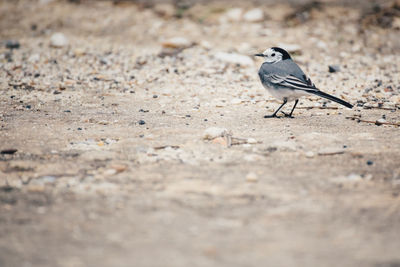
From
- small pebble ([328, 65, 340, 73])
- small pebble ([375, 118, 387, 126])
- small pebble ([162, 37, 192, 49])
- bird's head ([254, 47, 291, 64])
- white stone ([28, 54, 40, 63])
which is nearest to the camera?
small pebble ([375, 118, 387, 126])

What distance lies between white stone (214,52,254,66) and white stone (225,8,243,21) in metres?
1.64

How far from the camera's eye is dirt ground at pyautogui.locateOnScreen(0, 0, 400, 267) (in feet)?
8.96

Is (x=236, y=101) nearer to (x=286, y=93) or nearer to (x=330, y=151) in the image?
(x=286, y=93)

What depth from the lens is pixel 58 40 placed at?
29.8ft

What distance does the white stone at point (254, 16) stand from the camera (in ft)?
31.8

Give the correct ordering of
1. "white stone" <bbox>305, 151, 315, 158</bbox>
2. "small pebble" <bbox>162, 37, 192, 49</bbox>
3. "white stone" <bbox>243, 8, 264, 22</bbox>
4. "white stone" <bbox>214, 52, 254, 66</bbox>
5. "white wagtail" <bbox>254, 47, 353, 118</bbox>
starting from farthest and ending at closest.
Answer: "white stone" <bbox>243, 8, 264, 22</bbox>
"small pebble" <bbox>162, 37, 192, 49</bbox>
"white stone" <bbox>214, 52, 254, 66</bbox>
"white wagtail" <bbox>254, 47, 353, 118</bbox>
"white stone" <bbox>305, 151, 315, 158</bbox>

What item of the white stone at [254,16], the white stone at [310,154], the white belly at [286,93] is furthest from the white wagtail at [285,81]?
the white stone at [254,16]

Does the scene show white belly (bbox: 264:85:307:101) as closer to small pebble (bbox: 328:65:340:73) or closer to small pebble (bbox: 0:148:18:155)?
small pebble (bbox: 328:65:340:73)

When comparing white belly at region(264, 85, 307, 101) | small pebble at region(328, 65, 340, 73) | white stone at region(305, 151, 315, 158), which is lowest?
white stone at region(305, 151, 315, 158)

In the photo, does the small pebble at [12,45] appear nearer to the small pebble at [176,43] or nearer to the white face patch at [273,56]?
the small pebble at [176,43]

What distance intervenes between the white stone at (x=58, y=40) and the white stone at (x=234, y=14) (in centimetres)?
332

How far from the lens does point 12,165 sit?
13.0 ft

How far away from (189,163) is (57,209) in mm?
1272

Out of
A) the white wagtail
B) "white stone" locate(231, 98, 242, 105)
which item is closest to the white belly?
the white wagtail
